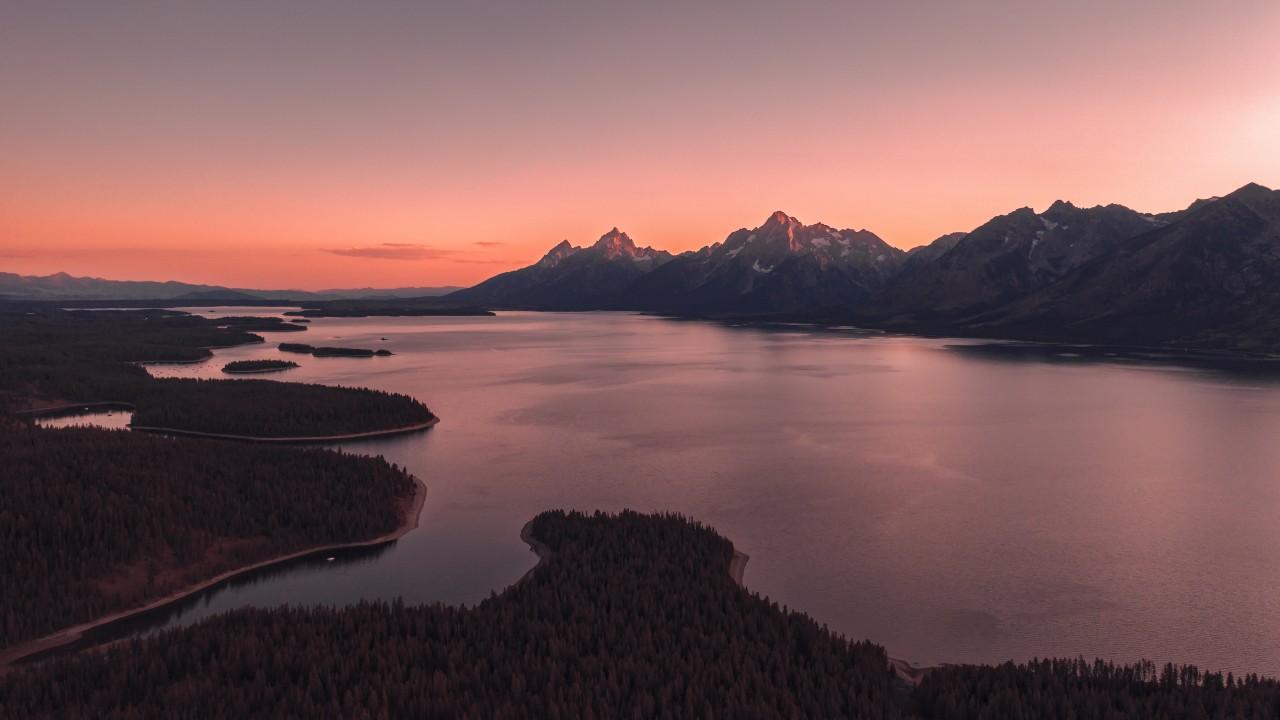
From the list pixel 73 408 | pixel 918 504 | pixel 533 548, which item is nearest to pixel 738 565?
pixel 533 548

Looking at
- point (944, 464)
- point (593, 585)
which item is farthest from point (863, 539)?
point (944, 464)

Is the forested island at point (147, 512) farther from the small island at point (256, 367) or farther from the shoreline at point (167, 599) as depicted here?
the small island at point (256, 367)

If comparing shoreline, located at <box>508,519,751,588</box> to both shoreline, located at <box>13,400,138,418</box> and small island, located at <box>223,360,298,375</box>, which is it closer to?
shoreline, located at <box>13,400,138,418</box>

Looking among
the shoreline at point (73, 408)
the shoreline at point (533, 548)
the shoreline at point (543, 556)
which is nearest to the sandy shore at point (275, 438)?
the shoreline at point (73, 408)

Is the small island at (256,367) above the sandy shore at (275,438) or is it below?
above

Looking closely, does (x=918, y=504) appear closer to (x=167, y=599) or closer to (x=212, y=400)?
(x=167, y=599)

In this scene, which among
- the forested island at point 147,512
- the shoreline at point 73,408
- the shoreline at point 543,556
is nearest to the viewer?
the forested island at point 147,512
